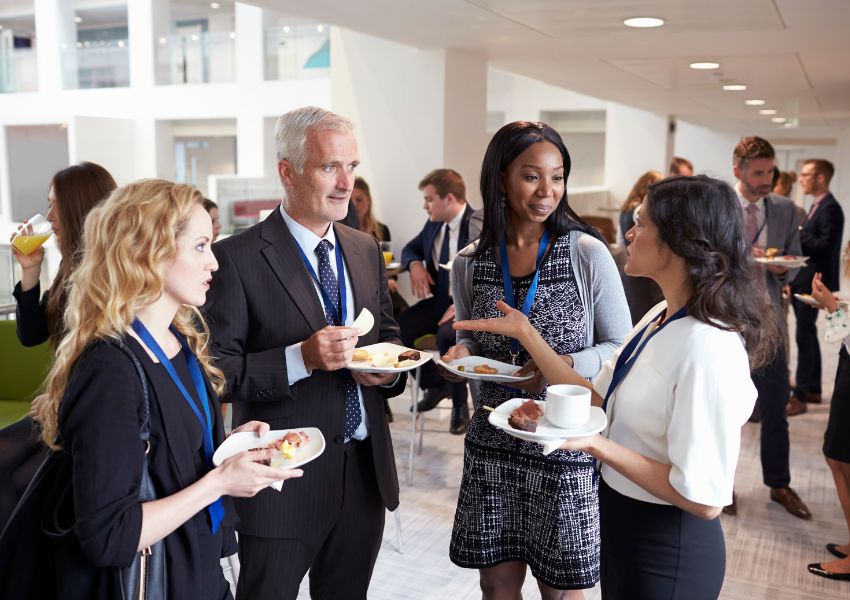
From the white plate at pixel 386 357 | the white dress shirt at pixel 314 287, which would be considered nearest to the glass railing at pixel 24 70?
the white dress shirt at pixel 314 287

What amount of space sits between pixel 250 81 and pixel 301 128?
13913 mm

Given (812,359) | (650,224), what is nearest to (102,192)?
(650,224)

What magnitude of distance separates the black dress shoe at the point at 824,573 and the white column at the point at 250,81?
43.1ft

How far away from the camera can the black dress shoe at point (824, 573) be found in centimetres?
316

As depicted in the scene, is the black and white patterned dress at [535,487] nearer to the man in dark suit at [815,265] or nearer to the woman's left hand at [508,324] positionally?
the woman's left hand at [508,324]

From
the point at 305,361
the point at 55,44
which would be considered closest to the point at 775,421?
the point at 305,361

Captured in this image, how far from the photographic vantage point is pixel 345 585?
78.6 inches

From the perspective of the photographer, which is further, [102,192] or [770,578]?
[770,578]

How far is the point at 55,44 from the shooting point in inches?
563

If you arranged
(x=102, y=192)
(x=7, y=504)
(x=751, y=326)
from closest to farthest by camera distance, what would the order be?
(x=751, y=326) → (x=7, y=504) → (x=102, y=192)

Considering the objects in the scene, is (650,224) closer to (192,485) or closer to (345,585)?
(192,485)

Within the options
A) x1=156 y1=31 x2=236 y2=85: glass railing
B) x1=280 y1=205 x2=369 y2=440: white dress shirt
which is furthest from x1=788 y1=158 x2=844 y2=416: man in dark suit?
x1=156 y1=31 x2=236 y2=85: glass railing

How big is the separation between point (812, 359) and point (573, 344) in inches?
181

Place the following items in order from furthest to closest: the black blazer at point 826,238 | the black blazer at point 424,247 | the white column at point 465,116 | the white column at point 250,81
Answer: the white column at point 250,81, the black blazer at point 826,238, the white column at point 465,116, the black blazer at point 424,247
